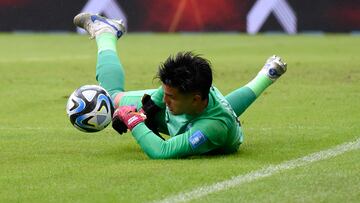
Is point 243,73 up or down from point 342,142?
down

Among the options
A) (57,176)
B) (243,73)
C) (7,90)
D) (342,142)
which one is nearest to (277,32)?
(243,73)

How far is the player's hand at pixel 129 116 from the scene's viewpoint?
8.43 m

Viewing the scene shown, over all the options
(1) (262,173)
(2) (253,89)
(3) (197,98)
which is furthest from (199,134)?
(2) (253,89)

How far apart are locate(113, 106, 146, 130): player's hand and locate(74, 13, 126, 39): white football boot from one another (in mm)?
2091

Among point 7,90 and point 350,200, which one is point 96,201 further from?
point 7,90

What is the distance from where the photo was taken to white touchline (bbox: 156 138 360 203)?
6684 mm

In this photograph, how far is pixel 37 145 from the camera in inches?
372

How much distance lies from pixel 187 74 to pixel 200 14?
2026cm

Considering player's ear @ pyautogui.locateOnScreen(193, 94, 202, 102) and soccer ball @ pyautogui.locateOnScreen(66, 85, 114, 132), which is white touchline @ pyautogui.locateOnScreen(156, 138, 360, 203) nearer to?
player's ear @ pyautogui.locateOnScreen(193, 94, 202, 102)

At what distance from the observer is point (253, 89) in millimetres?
9461

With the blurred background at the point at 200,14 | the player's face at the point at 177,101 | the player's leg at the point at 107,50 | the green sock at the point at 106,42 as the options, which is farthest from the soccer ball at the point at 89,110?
the blurred background at the point at 200,14

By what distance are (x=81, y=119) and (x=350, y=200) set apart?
3058mm

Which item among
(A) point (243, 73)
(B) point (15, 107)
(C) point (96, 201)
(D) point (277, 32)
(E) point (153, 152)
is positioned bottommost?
(D) point (277, 32)

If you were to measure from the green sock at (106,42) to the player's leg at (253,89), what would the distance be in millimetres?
1412
